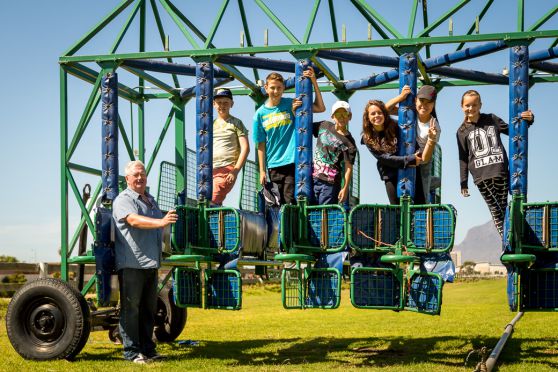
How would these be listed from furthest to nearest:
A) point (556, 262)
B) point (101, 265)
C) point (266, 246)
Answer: point (266, 246) < point (101, 265) < point (556, 262)

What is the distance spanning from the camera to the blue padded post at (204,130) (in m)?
11.0

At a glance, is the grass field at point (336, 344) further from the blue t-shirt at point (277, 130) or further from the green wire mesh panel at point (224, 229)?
the blue t-shirt at point (277, 130)

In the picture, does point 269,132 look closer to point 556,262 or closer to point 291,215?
point 291,215

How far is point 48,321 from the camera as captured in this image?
1108 cm

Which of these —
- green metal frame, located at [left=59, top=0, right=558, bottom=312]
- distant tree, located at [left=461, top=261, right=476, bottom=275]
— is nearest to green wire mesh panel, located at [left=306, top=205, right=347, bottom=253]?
green metal frame, located at [left=59, top=0, right=558, bottom=312]

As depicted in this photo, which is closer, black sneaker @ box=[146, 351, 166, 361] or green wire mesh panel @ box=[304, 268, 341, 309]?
green wire mesh panel @ box=[304, 268, 341, 309]

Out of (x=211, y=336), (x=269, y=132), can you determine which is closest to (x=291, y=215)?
(x=269, y=132)

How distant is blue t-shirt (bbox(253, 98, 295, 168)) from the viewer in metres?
11.4

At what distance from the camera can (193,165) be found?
13.8 m

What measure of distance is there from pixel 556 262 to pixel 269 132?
388 cm

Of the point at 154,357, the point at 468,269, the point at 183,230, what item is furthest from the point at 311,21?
the point at 468,269

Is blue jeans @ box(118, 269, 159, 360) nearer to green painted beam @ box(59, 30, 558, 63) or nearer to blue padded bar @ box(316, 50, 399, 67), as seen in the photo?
green painted beam @ box(59, 30, 558, 63)

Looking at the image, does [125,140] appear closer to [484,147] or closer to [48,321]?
[48,321]

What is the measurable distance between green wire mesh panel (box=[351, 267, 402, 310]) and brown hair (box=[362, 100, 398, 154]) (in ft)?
4.59
